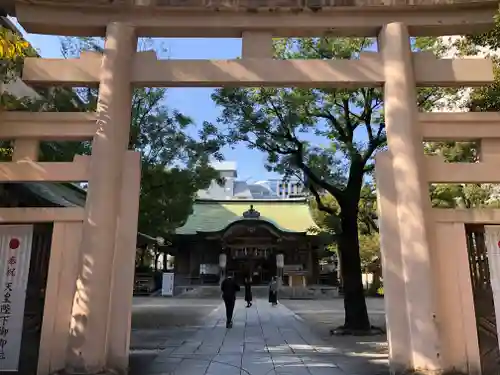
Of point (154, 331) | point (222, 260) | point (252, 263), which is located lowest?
point (154, 331)

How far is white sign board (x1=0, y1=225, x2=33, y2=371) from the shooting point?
17.6ft

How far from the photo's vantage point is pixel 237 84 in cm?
619

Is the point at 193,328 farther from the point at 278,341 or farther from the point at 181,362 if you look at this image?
the point at 181,362

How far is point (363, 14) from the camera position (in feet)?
20.7

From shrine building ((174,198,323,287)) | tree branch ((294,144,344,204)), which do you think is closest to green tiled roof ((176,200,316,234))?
shrine building ((174,198,323,287))

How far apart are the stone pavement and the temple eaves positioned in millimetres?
5247

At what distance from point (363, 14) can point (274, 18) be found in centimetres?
134

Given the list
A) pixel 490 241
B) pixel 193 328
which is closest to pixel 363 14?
pixel 490 241

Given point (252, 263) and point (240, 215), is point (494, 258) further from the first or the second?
point (240, 215)

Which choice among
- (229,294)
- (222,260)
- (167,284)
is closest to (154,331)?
(229,294)

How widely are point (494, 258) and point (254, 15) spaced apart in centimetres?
481

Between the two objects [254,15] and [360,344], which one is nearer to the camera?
[254,15]

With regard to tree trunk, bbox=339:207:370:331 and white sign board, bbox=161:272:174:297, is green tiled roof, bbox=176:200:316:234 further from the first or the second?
tree trunk, bbox=339:207:370:331

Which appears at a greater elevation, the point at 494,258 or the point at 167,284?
the point at 494,258
